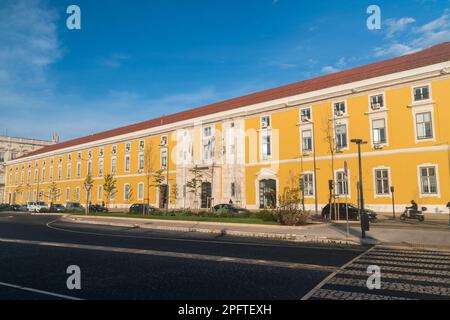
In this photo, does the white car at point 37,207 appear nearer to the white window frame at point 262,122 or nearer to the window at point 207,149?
the window at point 207,149

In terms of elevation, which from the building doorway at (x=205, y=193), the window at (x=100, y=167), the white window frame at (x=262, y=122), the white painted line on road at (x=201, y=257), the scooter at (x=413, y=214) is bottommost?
the white painted line on road at (x=201, y=257)

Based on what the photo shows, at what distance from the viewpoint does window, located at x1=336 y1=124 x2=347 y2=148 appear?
3169 centimetres

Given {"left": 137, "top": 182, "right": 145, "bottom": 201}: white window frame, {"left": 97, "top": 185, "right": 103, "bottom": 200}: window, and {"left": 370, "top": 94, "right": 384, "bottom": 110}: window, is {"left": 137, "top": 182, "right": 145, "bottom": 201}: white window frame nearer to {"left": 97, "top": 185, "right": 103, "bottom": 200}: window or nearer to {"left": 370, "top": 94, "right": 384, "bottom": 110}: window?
{"left": 97, "top": 185, "right": 103, "bottom": 200}: window

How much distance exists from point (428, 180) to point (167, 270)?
2566cm

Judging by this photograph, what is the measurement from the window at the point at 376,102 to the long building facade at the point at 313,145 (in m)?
0.09

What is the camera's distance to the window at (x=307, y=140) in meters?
33.9

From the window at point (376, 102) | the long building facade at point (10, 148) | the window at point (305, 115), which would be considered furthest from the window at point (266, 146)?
the long building facade at point (10, 148)

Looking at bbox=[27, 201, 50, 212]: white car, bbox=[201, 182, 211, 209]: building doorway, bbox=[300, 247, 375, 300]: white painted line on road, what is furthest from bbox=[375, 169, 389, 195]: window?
bbox=[27, 201, 50, 212]: white car

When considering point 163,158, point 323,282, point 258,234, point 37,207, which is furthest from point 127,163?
point 323,282

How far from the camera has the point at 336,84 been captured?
33125 millimetres

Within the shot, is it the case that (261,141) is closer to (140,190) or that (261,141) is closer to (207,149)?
(207,149)

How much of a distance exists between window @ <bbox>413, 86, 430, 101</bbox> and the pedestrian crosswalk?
20.8 meters

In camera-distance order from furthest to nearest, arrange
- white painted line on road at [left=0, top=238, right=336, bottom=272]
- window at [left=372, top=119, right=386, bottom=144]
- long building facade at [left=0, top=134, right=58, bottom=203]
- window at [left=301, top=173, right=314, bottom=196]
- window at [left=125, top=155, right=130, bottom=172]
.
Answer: long building facade at [left=0, top=134, right=58, bottom=203], window at [left=125, top=155, right=130, bottom=172], window at [left=301, top=173, right=314, bottom=196], window at [left=372, top=119, right=386, bottom=144], white painted line on road at [left=0, top=238, right=336, bottom=272]

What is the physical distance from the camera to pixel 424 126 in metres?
27.0
